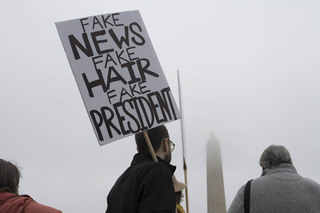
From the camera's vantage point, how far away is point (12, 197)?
368 cm

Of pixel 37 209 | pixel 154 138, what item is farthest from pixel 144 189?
pixel 37 209

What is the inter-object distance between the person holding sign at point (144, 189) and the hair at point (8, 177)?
0.80 metres

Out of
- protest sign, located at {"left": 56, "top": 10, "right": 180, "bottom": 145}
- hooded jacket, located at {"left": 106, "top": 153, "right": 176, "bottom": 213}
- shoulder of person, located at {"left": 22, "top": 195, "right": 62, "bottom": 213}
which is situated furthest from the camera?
protest sign, located at {"left": 56, "top": 10, "right": 180, "bottom": 145}

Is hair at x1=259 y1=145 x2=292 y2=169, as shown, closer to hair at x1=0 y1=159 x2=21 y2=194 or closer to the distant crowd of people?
the distant crowd of people

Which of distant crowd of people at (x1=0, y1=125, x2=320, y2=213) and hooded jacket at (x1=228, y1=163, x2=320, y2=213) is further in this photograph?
hooded jacket at (x1=228, y1=163, x2=320, y2=213)

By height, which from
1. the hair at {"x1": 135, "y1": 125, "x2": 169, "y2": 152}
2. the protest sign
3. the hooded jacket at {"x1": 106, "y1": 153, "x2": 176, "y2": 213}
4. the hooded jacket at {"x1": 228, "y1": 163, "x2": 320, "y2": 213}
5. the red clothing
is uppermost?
the protest sign

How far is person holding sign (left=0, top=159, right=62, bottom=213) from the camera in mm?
3559

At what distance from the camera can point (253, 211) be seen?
4172 millimetres

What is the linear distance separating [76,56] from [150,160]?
3.73 ft

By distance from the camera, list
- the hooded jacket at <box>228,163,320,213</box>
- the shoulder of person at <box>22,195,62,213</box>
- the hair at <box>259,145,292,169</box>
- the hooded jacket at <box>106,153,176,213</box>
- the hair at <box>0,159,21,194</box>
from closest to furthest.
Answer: the hooded jacket at <box>106,153,176,213</box> → the shoulder of person at <box>22,195,62,213</box> → the hair at <box>0,159,21,194</box> → the hooded jacket at <box>228,163,320,213</box> → the hair at <box>259,145,292,169</box>

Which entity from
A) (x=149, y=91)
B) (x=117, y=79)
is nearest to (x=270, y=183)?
(x=149, y=91)

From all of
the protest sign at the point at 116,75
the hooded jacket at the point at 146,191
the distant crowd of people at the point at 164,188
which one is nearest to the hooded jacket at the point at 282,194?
the distant crowd of people at the point at 164,188

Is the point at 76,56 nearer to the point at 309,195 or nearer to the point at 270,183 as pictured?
the point at 270,183

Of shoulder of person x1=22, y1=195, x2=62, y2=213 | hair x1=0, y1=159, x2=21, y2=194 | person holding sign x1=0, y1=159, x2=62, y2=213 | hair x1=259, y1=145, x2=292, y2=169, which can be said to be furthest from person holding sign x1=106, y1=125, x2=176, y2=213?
hair x1=259, y1=145, x2=292, y2=169
